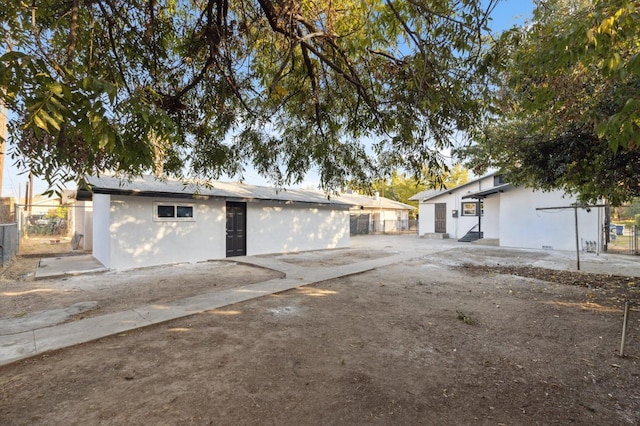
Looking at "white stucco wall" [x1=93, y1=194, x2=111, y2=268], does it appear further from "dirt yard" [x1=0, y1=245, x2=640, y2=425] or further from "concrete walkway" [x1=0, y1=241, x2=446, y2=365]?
"concrete walkway" [x1=0, y1=241, x2=446, y2=365]

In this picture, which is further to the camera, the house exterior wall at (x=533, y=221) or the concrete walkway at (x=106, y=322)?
the house exterior wall at (x=533, y=221)

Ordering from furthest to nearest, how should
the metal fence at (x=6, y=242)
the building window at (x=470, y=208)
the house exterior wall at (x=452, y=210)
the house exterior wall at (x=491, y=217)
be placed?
the building window at (x=470, y=208) < the house exterior wall at (x=452, y=210) < the house exterior wall at (x=491, y=217) < the metal fence at (x=6, y=242)

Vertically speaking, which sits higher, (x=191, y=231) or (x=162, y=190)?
(x=162, y=190)

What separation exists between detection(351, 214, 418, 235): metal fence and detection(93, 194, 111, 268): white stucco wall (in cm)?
1941

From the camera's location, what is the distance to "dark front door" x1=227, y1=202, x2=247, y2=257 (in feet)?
43.6

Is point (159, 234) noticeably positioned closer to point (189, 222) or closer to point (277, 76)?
point (189, 222)

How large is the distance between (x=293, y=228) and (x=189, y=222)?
5.02 metres

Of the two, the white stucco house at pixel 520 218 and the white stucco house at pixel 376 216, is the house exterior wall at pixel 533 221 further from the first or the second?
the white stucco house at pixel 376 216

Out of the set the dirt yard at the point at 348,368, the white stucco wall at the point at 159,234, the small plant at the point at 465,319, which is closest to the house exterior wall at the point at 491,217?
the dirt yard at the point at 348,368

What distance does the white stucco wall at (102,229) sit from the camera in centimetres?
1027

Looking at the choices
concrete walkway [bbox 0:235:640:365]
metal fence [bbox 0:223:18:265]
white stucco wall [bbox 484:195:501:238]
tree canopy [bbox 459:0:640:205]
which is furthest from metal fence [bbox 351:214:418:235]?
metal fence [bbox 0:223:18:265]

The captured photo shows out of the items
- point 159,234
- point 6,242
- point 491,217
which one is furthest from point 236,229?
point 491,217

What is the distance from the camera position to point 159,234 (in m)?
11.1

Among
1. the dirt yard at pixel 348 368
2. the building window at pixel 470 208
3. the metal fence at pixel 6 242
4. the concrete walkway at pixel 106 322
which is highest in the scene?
the building window at pixel 470 208
